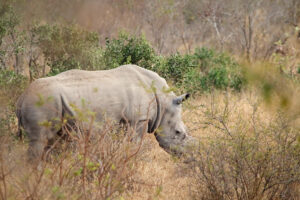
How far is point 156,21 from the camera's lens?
717 inches

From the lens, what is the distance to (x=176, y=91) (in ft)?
31.9

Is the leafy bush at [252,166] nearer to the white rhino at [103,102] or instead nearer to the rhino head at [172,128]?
the white rhino at [103,102]

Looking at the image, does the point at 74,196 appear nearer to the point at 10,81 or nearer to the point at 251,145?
the point at 251,145

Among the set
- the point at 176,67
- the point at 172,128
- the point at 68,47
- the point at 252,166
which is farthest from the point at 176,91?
the point at 252,166

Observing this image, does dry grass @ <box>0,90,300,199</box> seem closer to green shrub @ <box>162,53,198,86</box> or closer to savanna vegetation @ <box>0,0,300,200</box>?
savanna vegetation @ <box>0,0,300,200</box>

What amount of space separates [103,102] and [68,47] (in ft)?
14.3

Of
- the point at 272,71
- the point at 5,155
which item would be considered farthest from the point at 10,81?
the point at 272,71

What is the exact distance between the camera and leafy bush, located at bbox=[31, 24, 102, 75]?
33.2ft

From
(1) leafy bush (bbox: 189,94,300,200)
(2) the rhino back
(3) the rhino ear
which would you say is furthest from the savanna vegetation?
(2) the rhino back

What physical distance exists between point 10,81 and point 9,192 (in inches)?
179

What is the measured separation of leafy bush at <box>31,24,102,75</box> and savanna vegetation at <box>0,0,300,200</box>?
3 cm

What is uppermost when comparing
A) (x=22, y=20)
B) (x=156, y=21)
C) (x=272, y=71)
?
(x=272, y=71)

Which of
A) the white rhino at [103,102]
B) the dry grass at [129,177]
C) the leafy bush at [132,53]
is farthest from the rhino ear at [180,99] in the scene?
the leafy bush at [132,53]

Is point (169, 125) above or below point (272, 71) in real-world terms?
below
